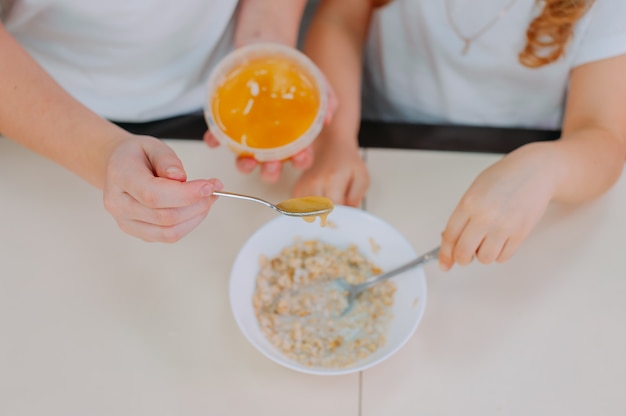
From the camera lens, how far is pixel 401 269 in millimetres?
844

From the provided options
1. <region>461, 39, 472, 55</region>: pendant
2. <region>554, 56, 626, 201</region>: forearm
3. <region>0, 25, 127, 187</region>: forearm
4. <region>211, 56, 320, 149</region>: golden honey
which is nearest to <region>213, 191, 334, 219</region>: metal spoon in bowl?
<region>211, 56, 320, 149</region>: golden honey

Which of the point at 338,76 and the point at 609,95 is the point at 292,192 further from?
the point at 609,95

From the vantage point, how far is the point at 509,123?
1193 mm

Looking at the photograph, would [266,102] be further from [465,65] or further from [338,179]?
[465,65]

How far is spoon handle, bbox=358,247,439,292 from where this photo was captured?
831mm

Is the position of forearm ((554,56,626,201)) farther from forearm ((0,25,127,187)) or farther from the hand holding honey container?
forearm ((0,25,127,187))

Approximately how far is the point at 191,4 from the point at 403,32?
39 centimetres

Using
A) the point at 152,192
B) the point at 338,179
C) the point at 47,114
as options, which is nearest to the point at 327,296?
the point at 338,179

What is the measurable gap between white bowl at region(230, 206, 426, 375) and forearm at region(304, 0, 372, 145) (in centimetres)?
20

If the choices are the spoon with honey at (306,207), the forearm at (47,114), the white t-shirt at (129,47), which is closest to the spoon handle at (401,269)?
the spoon with honey at (306,207)

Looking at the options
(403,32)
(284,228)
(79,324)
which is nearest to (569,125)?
(403,32)

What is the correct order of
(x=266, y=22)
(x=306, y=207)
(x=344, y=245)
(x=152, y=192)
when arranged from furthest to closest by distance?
(x=266, y=22) → (x=344, y=245) → (x=306, y=207) → (x=152, y=192)

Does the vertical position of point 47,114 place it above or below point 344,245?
above

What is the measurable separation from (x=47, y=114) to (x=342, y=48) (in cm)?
53
